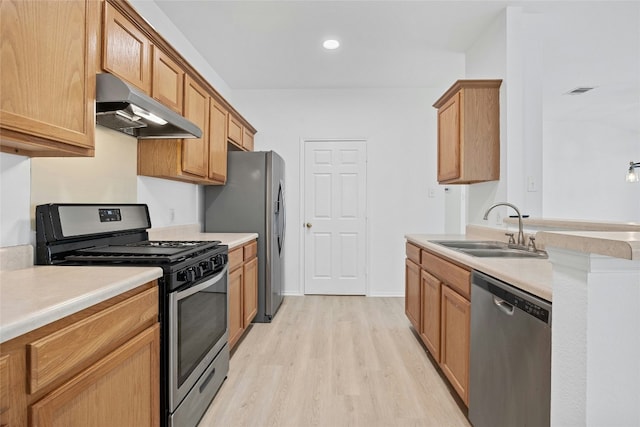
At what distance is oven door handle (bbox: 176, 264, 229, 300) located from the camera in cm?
166

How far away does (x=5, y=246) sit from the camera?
4.83 ft

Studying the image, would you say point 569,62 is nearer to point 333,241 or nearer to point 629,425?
point 333,241

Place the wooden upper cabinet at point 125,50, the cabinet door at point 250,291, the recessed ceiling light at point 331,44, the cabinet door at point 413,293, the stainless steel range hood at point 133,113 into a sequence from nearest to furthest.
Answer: the stainless steel range hood at point 133,113 → the wooden upper cabinet at point 125,50 → the cabinet door at point 413,293 → the cabinet door at point 250,291 → the recessed ceiling light at point 331,44

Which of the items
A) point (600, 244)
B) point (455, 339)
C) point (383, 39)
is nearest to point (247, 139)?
point (383, 39)

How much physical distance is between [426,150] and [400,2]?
7.06ft

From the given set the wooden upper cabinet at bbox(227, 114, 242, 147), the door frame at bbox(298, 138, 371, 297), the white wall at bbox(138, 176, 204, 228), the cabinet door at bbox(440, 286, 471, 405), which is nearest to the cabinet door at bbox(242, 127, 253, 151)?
the wooden upper cabinet at bbox(227, 114, 242, 147)

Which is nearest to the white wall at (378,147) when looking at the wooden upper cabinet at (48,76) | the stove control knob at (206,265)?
the stove control knob at (206,265)

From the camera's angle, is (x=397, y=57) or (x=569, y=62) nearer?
(x=397, y=57)

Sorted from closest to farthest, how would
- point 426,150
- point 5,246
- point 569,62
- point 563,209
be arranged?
point 5,246, point 569,62, point 426,150, point 563,209

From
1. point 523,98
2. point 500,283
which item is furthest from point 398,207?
point 500,283

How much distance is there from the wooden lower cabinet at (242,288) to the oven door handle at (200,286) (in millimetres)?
457

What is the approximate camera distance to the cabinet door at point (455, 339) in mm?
1906

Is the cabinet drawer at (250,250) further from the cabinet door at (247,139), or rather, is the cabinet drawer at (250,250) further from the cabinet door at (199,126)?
the cabinet door at (247,139)

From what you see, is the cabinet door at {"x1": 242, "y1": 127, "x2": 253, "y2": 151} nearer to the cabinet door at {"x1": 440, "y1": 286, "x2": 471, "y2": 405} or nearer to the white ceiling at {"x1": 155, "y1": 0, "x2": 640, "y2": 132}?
the white ceiling at {"x1": 155, "y1": 0, "x2": 640, "y2": 132}
